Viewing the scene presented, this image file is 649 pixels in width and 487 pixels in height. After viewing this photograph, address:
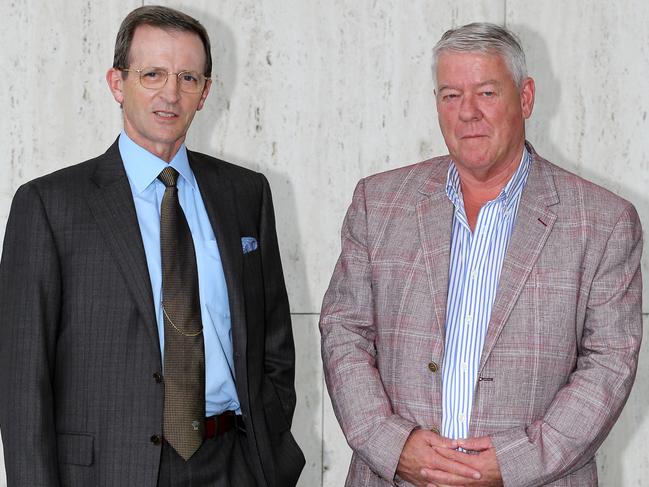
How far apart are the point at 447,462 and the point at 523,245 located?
0.59 meters

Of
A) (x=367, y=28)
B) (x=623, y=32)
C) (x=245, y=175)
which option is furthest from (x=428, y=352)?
(x=623, y=32)

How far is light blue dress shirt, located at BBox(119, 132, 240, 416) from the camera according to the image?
259cm

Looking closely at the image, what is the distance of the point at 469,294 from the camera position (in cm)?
265

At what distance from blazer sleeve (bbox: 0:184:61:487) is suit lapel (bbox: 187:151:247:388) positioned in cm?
43

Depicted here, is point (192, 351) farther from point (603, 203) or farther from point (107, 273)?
point (603, 203)

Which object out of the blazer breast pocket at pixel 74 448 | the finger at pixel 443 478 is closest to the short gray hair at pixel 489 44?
the finger at pixel 443 478

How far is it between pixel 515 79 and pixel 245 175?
796 mm

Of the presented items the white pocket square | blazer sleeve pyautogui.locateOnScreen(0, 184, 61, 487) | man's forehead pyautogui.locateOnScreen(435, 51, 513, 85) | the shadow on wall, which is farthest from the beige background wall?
blazer sleeve pyautogui.locateOnScreen(0, 184, 61, 487)

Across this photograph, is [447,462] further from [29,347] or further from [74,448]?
[29,347]

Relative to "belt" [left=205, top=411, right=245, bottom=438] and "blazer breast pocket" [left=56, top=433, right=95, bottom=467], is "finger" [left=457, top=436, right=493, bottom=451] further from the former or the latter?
"blazer breast pocket" [left=56, top=433, right=95, bottom=467]

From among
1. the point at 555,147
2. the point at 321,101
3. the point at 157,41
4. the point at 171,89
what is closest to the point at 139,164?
the point at 171,89

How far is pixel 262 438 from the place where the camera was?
8.81 feet

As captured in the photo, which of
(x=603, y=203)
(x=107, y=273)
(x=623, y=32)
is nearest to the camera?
(x=107, y=273)

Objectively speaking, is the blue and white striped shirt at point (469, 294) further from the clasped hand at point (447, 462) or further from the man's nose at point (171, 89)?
the man's nose at point (171, 89)
